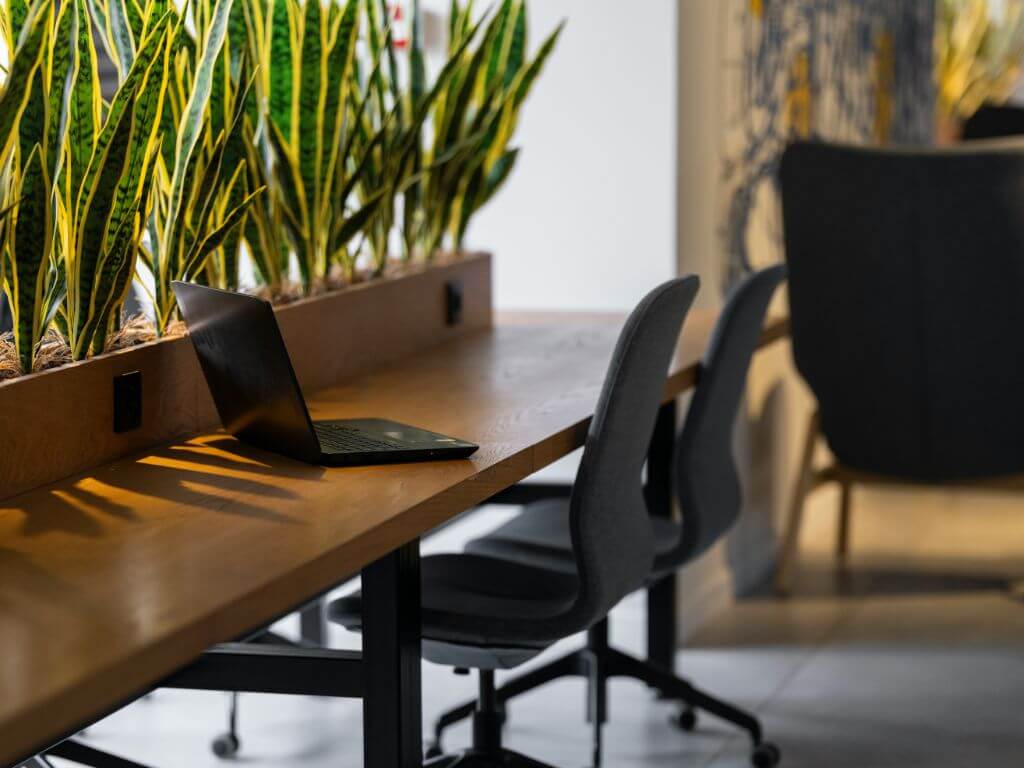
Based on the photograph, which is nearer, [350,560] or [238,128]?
[350,560]

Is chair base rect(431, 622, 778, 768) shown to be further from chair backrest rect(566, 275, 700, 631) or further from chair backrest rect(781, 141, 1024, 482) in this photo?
chair backrest rect(781, 141, 1024, 482)

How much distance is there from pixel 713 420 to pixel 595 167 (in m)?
1.04

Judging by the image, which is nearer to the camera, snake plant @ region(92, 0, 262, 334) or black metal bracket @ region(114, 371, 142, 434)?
black metal bracket @ region(114, 371, 142, 434)

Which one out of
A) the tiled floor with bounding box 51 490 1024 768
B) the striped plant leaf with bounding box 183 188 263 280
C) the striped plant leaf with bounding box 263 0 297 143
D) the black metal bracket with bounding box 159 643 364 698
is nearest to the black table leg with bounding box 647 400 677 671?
the tiled floor with bounding box 51 490 1024 768

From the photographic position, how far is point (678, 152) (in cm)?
337

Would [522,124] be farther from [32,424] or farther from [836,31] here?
[32,424]

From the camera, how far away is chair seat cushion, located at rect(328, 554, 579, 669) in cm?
204

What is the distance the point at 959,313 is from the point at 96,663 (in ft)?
9.29

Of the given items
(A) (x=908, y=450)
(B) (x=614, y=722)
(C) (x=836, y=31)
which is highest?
(C) (x=836, y=31)

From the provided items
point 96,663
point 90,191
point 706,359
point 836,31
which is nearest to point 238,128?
point 90,191

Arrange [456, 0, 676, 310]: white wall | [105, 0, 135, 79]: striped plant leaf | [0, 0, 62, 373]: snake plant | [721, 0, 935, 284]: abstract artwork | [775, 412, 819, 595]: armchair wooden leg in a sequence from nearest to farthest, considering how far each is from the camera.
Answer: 1. [0, 0, 62, 373]: snake plant
2. [105, 0, 135, 79]: striped plant leaf
3. [456, 0, 676, 310]: white wall
4. [721, 0, 935, 284]: abstract artwork
5. [775, 412, 819, 595]: armchair wooden leg

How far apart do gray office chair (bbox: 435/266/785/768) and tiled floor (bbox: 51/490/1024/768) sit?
148 mm

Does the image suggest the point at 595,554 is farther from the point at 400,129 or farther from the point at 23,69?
the point at 400,129

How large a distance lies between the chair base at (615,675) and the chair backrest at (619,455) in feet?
1.92
